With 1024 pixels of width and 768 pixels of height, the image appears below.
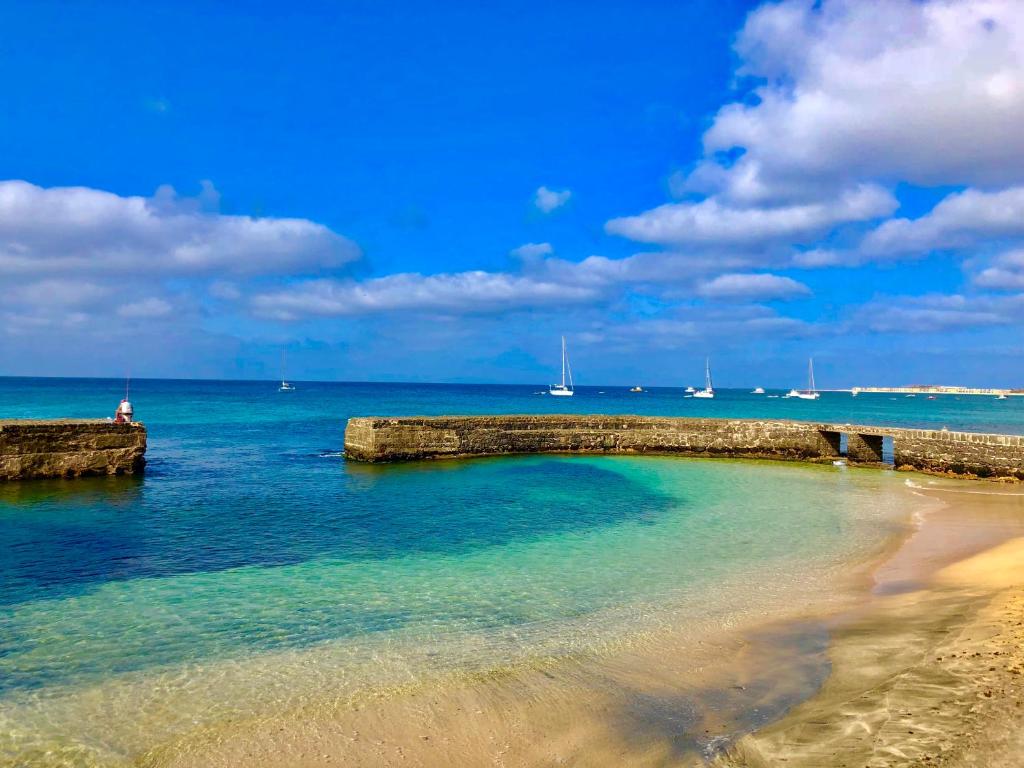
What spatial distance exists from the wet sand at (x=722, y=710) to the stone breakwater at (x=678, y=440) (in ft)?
54.9

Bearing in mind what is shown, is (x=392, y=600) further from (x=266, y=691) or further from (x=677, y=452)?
(x=677, y=452)

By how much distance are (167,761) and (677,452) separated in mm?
24118

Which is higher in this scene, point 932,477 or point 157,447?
point 157,447

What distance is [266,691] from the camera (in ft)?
18.5

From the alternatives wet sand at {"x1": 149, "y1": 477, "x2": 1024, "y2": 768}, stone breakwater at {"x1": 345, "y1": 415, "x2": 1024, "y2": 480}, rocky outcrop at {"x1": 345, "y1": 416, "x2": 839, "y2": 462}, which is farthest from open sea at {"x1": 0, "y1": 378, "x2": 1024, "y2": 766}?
rocky outcrop at {"x1": 345, "y1": 416, "x2": 839, "y2": 462}

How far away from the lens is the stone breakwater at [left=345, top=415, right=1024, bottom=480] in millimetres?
21797

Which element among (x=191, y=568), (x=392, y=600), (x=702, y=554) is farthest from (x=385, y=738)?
(x=702, y=554)

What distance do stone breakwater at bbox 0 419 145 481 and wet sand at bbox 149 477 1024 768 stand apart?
1458 centimetres

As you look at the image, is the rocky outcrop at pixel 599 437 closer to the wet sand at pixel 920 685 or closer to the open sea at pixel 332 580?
the open sea at pixel 332 580

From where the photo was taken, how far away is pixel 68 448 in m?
16.5

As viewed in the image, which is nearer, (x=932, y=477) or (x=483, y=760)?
(x=483, y=760)

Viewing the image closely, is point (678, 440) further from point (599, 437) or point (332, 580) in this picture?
point (332, 580)

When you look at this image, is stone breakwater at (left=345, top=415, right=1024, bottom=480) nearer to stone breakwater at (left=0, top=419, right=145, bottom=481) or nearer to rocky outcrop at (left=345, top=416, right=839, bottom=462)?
rocky outcrop at (left=345, top=416, right=839, bottom=462)

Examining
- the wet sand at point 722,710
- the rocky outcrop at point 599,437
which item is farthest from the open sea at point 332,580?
the rocky outcrop at point 599,437
